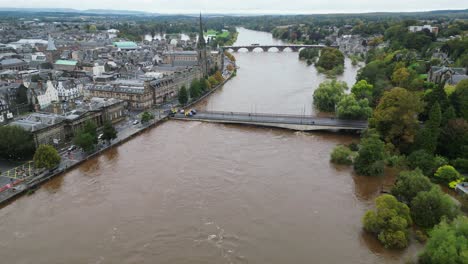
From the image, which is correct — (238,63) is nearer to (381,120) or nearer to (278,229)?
(381,120)

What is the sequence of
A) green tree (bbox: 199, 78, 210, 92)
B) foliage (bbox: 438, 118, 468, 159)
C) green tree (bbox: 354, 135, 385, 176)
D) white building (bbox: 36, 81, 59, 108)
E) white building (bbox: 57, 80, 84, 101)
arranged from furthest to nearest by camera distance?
green tree (bbox: 199, 78, 210, 92) → white building (bbox: 57, 80, 84, 101) → white building (bbox: 36, 81, 59, 108) → foliage (bbox: 438, 118, 468, 159) → green tree (bbox: 354, 135, 385, 176)

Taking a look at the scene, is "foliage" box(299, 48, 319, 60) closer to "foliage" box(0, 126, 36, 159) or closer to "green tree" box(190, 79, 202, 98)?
"green tree" box(190, 79, 202, 98)

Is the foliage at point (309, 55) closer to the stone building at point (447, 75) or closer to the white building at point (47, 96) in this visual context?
the stone building at point (447, 75)

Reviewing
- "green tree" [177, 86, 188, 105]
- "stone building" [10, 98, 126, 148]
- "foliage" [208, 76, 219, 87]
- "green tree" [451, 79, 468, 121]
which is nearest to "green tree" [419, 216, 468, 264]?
"green tree" [451, 79, 468, 121]

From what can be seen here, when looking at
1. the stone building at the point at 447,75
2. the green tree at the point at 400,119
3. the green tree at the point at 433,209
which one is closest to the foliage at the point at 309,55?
the stone building at the point at 447,75

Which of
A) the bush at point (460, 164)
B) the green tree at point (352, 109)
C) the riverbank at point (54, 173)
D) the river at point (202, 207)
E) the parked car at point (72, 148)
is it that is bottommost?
the river at point (202, 207)

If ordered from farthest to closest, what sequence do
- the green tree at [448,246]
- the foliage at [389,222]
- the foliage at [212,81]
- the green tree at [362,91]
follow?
the foliage at [212,81] < the green tree at [362,91] < the foliage at [389,222] < the green tree at [448,246]

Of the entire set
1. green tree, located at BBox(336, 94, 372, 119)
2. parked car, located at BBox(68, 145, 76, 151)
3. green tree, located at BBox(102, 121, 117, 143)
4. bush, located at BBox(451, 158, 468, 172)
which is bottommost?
parked car, located at BBox(68, 145, 76, 151)
